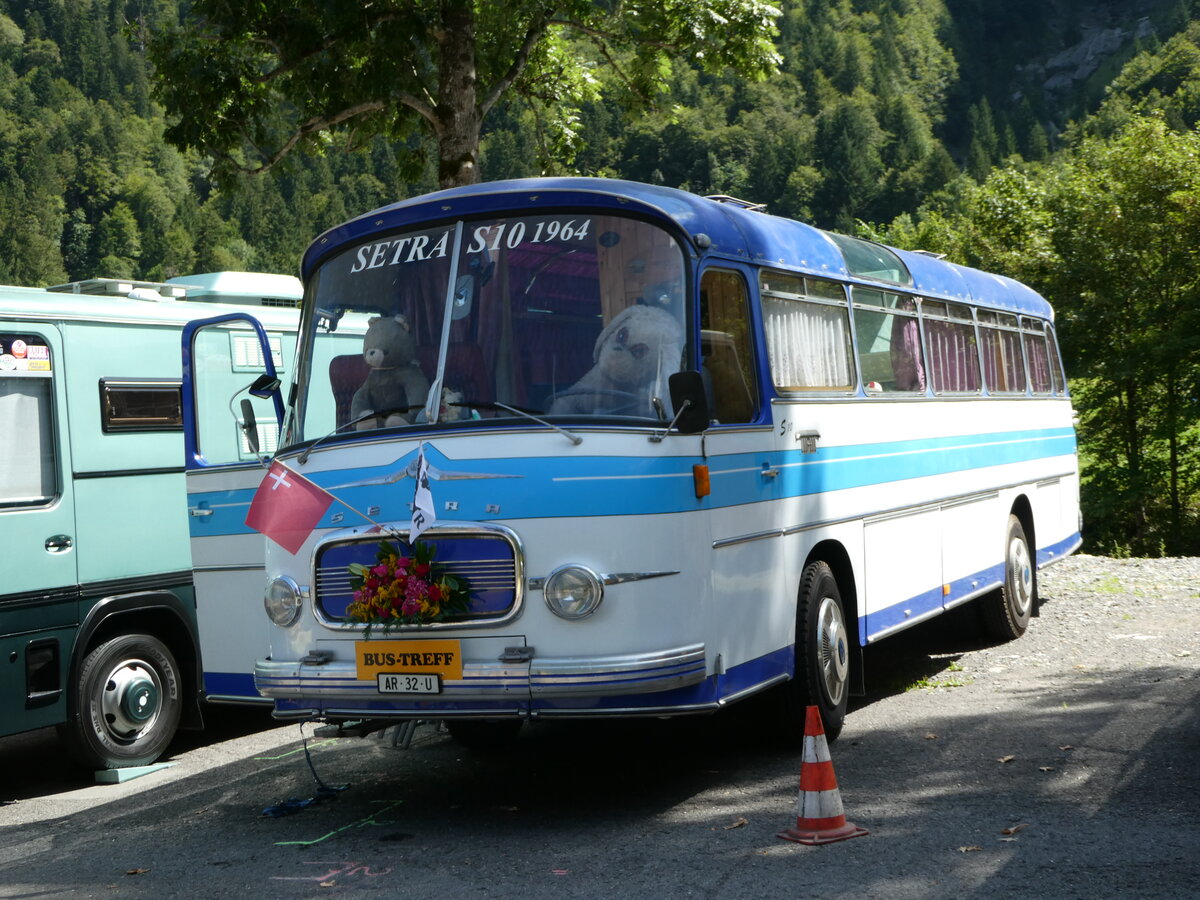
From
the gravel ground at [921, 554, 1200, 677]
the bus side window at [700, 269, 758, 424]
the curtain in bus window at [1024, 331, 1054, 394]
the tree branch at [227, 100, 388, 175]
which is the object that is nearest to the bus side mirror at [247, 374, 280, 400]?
the bus side window at [700, 269, 758, 424]

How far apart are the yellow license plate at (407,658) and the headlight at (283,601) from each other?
1.42 ft

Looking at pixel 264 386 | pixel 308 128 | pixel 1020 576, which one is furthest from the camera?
pixel 308 128

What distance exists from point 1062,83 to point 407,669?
608 feet

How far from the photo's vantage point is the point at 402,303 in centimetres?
730

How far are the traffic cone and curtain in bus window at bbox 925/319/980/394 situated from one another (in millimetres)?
5052

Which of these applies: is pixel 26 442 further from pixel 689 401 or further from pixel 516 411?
pixel 689 401

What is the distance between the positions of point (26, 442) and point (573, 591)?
14.2ft

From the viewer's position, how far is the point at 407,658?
6.74 meters

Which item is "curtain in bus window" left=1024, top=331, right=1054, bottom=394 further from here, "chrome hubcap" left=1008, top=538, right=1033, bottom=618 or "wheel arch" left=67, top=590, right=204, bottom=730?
"wheel arch" left=67, top=590, right=204, bottom=730

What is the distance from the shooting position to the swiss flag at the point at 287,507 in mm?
7145

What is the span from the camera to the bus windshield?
6.87 metres

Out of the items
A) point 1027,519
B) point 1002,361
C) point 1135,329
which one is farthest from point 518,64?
point 1135,329

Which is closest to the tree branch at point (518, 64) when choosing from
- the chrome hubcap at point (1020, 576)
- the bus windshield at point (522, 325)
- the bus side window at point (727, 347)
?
the chrome hubcap at point (1020, 576)

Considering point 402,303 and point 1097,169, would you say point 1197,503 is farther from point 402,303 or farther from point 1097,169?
point 402,303
